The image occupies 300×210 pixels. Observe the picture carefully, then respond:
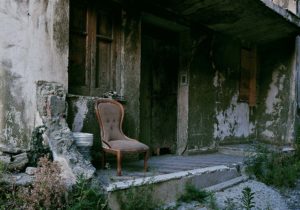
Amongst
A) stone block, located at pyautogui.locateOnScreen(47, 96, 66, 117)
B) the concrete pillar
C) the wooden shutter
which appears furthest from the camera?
the concrete pillar

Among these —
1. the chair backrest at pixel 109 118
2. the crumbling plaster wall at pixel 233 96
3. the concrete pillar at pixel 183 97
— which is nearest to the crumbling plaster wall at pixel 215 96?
the crumbling plaster wall at pixel 233 96

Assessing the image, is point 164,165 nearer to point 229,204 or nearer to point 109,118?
point 109,118

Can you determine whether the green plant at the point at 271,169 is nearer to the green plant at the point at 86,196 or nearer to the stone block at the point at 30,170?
the green plant at the point at 86,196

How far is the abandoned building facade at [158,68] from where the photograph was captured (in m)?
4.90

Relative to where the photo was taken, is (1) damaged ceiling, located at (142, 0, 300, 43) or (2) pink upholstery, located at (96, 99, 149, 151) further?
(1) damaged ceiling, located at (142, 0, 300, 43)

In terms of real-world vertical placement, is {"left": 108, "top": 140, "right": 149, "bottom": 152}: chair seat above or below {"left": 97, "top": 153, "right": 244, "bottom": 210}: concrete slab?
above

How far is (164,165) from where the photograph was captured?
6.27m

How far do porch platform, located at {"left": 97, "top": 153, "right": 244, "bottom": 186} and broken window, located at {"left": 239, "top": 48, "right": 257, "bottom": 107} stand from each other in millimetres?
2337

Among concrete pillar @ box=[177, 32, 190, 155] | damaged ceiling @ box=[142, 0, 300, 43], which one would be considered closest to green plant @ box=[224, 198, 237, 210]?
concrete pillar @ box=[177, 32, 190, 155]

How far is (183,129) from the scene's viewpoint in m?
7.95

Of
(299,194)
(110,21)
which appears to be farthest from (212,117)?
(110,21)

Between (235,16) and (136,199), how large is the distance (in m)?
5.07

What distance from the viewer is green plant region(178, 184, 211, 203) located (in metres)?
4.88

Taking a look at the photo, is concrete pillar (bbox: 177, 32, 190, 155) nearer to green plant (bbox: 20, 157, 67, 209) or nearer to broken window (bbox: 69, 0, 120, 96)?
broken window (bbox: 69, 0, 120, 96)
